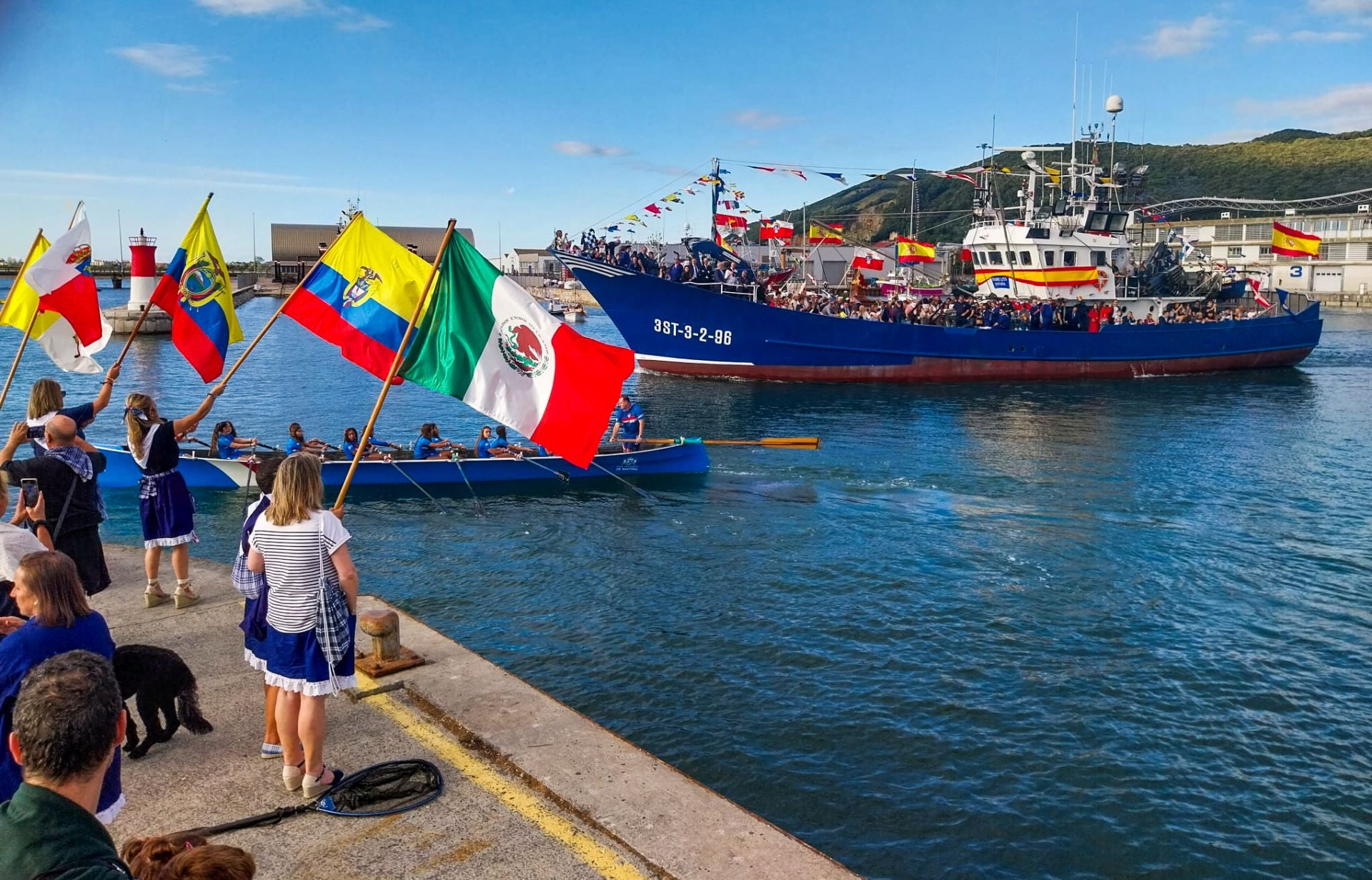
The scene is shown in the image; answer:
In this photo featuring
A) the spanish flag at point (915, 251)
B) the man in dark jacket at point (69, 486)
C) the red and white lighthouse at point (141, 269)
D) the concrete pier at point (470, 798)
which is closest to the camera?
the concrete pier at point (470, 798)

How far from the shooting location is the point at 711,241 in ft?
125

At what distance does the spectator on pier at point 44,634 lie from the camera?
3.80 metres

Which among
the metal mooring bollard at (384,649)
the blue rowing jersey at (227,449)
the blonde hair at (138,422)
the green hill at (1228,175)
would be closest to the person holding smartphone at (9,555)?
the blonde hair at (138,422)

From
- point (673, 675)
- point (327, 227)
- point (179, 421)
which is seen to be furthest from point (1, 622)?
point (327, 227)

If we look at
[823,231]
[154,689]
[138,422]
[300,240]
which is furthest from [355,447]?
[300,240]

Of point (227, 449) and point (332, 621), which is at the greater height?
point (332, 621)

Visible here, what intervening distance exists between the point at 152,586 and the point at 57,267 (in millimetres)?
4346

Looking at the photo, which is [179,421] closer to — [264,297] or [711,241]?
[711,241]

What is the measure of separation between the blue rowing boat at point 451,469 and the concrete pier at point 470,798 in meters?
10.2

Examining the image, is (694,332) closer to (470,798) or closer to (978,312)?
(978,312)

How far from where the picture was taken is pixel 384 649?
7.19 metres

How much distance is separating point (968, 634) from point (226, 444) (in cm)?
1378

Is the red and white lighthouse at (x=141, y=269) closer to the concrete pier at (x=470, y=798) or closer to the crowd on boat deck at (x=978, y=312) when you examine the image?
the crowd on boat deck at (x=978, y=312)

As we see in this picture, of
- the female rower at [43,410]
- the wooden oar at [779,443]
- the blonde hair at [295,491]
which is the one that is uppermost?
the female rower at [43,410]
